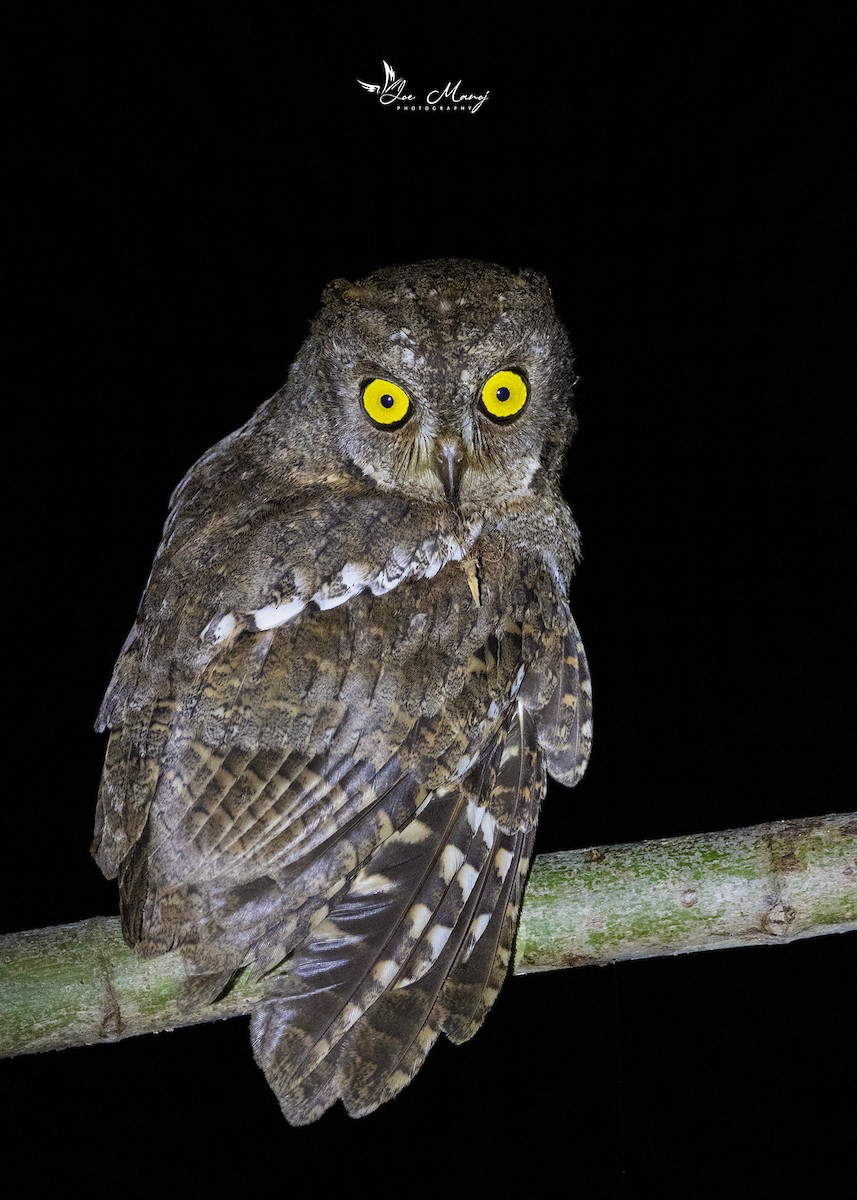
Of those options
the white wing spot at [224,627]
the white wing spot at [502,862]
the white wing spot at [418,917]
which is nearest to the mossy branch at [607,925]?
the white wing spot at [502,862]

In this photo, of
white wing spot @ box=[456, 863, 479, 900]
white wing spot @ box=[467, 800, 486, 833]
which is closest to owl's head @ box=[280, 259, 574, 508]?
white wing spot @ box=[467, 800, 486, 833]

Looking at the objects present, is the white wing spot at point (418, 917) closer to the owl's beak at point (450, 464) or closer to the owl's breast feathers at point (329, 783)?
the owl's breast feathers at point (329, 783)

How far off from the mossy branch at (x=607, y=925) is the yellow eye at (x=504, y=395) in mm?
769

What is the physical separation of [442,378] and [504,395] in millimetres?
155

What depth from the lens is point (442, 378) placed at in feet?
6.16

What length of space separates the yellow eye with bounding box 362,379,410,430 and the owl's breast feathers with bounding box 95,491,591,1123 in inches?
6.1

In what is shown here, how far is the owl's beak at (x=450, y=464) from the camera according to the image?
1907 mm

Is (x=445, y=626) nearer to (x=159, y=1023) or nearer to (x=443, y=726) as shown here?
(x=443, y=726)

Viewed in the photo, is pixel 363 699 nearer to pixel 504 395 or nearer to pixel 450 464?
pixel 450 464

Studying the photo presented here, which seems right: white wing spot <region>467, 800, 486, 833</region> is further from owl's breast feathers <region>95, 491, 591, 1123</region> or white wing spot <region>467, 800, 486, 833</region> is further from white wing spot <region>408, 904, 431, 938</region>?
white wing spot <region>408, 904, 431, 938</region>

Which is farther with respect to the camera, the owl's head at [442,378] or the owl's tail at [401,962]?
the owl's head at [442,378]

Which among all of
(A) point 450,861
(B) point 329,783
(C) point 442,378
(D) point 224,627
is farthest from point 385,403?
(A) point 450,861

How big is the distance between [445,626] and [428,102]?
114cm

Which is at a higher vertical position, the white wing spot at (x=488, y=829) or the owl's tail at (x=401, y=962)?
the white wing spot at (x=488, y=829)
